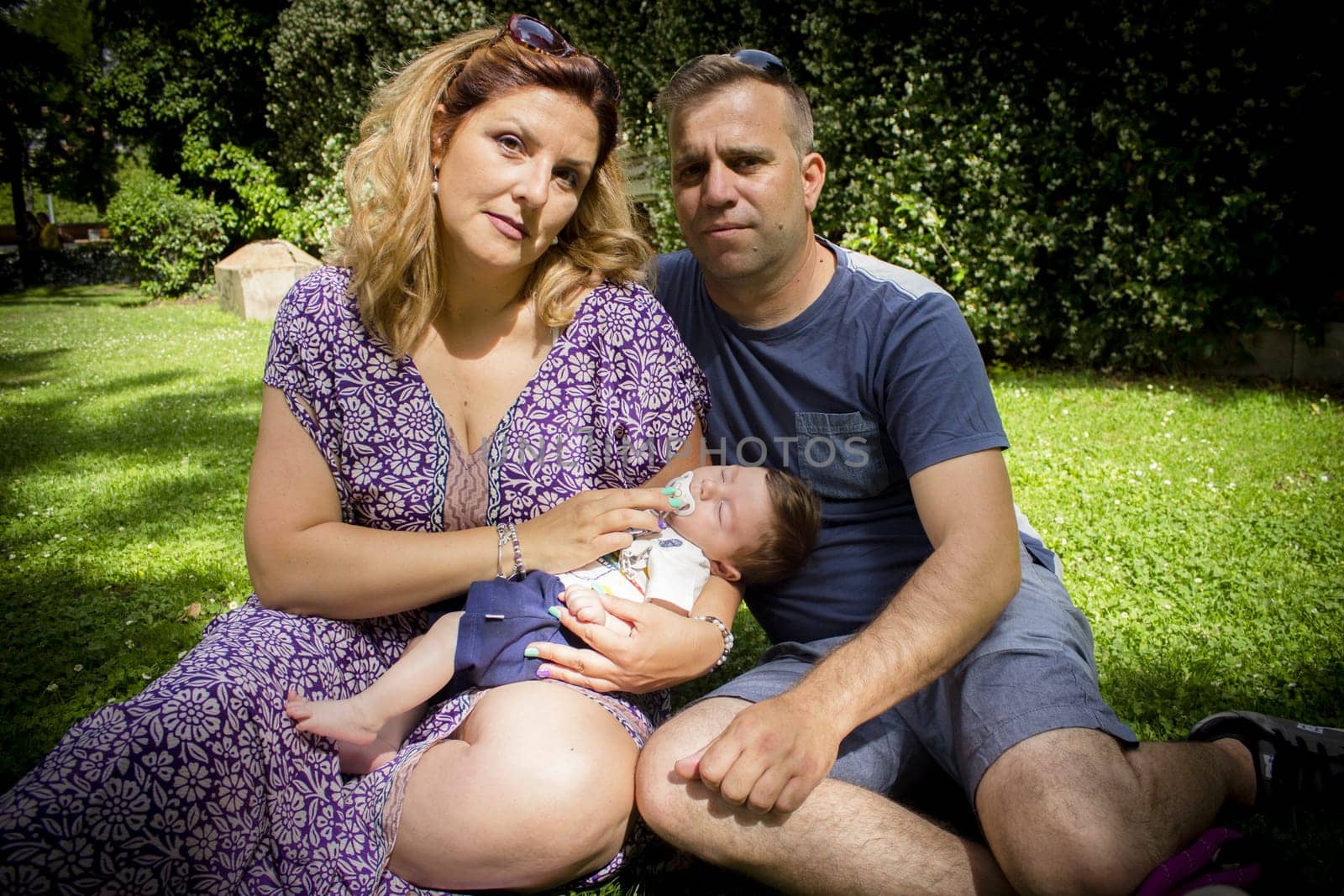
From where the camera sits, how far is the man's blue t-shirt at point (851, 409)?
7.27 ft

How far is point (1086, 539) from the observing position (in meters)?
3.96

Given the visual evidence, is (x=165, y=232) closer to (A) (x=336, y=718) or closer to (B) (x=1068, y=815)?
(A) (x=336, y=718)

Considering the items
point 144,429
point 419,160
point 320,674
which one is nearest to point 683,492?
point 320,674

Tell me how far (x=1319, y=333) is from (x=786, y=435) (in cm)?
536

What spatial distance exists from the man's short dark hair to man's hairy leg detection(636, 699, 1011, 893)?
1.71m

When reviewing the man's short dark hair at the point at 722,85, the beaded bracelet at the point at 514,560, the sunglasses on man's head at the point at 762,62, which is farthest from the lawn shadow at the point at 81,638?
the sunglasses on man's head at the point at 762,62

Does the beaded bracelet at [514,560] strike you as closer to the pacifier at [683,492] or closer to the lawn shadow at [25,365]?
the pacifier at [683,492]

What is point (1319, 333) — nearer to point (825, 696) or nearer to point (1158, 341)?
point (1158, 341)

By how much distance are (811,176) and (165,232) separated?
1689 centimetres

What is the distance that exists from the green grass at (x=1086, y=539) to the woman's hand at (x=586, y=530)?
3.49 ft

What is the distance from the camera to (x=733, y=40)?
7602 mm

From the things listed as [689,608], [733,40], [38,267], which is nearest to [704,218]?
[689,608]

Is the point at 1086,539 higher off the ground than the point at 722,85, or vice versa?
the point at 722,85

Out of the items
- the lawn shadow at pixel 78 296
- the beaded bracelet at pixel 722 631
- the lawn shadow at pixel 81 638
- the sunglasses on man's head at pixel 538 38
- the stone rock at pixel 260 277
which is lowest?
the lawn shadow at pixel 78 296
